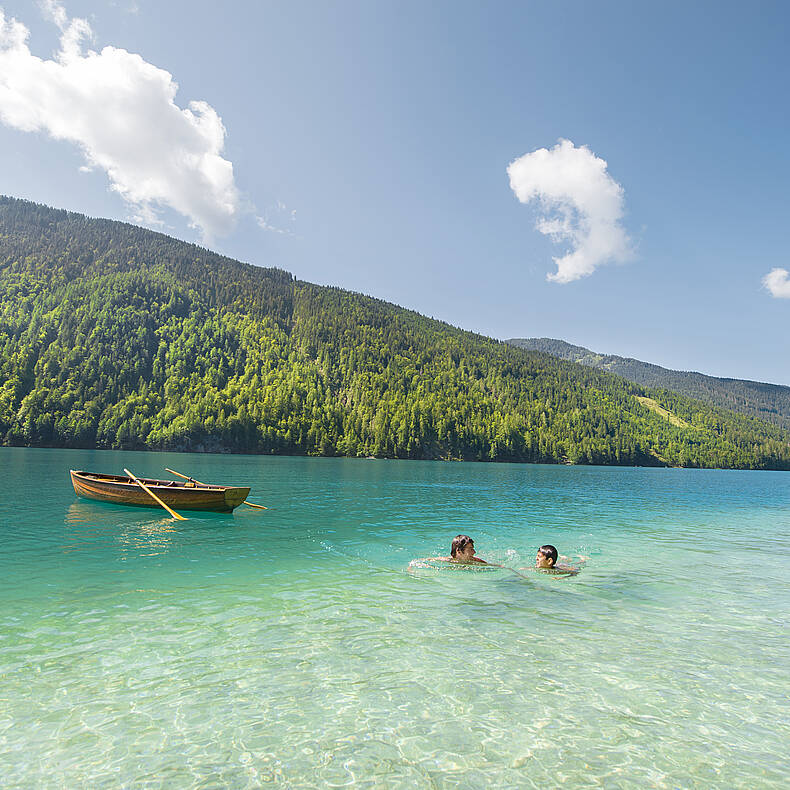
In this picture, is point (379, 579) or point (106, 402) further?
point (106, 402)

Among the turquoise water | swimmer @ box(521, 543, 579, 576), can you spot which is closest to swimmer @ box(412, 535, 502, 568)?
the turquoise water

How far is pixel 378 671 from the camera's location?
35.6 ft

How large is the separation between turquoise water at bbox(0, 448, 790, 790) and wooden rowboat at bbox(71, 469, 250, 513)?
33.0 feet

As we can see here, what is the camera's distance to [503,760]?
25.3 feet

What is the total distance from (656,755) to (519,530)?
27.7m

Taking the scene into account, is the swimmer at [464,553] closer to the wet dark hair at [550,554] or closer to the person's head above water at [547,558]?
the person's head above water at [547,558]

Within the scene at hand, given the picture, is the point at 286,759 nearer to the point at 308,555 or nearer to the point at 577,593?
the point at 577,593

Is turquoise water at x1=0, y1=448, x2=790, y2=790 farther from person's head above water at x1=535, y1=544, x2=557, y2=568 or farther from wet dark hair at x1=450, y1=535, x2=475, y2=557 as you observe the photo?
wet dark hair at x1=450, y1=535, x2=475, y2=557

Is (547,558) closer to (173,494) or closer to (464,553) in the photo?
(464,553)

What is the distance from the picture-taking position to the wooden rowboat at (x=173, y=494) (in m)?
35.0

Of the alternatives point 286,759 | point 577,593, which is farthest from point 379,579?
point 286,759

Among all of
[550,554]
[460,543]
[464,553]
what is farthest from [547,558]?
[460,543]

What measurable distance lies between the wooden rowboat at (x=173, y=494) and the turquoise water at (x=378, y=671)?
10056 mm

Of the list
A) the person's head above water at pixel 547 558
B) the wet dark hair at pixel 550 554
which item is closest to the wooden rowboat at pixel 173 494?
the person's head above water at pixel 547 558
